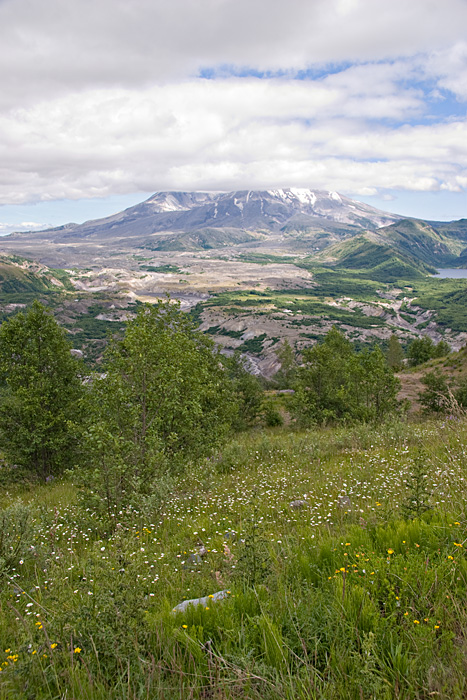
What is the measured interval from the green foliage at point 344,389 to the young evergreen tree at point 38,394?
19.3 meters

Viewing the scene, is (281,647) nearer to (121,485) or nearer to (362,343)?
(121,485)

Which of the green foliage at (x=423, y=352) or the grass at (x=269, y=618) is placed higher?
the grass at (x=269, y=618)

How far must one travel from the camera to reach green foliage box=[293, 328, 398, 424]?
30.2 m

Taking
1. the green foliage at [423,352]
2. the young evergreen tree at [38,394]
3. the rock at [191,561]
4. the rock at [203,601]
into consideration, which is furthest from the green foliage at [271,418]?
the green foliage at [423,352]

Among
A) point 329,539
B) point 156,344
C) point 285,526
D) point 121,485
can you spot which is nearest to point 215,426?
point 156,344

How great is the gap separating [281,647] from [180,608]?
144 centimetres

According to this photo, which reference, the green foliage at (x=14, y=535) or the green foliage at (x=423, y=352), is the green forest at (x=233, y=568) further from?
the green foliage at (x=423, y=352)

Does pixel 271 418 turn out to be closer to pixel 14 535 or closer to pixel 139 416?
pixel 139 416

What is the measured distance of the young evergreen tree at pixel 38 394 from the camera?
19.5 meters

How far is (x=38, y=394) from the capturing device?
19922mm

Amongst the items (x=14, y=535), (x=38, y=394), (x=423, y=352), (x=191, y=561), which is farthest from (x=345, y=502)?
(x=423, y=352)

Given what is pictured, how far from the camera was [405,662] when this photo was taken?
306 cm

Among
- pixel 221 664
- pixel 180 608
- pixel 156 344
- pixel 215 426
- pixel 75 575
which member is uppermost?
pixel 156 344

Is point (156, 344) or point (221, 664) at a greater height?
point (156, 344)
